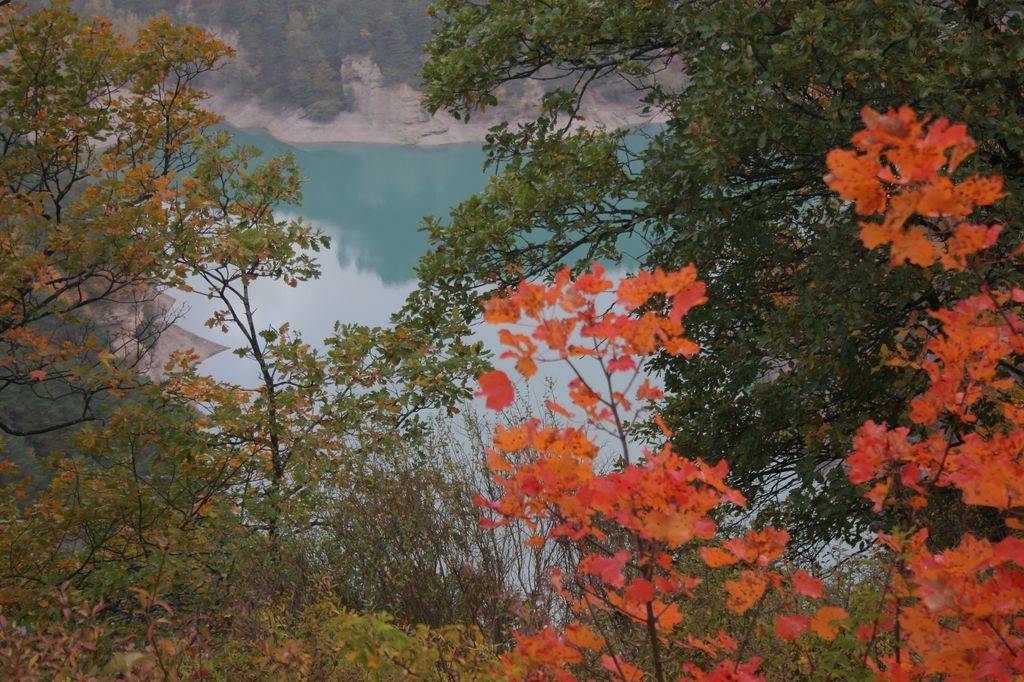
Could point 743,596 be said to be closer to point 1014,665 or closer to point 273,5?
point 1014,665

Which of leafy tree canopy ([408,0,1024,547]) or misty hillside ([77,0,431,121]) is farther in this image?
misty hillside ([77,0,431,121])

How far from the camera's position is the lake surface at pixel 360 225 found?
28.5 meters

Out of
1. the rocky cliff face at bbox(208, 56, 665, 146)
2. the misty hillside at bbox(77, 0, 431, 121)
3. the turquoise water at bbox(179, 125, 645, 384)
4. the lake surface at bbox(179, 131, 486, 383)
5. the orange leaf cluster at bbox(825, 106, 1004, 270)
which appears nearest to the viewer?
the orange leaf cluster at bbox(825, 106, 1004, 270)

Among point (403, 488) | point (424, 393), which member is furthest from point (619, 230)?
point (403, 488)

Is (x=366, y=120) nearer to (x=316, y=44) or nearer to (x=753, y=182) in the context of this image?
(x=316, y=44)

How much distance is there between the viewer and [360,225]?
4266cm

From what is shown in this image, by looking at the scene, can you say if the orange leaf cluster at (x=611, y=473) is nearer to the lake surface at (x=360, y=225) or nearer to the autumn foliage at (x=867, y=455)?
the autumn foliage at (x=867, y=455)

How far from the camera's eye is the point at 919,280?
4.70 metres

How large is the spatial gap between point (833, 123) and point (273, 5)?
64446 mm

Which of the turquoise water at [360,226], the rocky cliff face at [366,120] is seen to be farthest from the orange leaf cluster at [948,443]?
the rocky cliff face at [366,120]

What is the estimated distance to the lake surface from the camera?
93.4 ft

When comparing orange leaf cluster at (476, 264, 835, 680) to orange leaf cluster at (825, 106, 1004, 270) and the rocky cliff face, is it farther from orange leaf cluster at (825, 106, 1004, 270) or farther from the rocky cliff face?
the rocky cliff face

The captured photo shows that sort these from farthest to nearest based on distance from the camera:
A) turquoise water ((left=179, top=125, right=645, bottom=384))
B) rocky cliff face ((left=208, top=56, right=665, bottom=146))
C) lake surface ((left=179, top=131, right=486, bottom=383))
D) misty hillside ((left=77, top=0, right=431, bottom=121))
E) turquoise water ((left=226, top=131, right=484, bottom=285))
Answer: misty hillside ((left=77, top=0, right=431, bottom=121)), rocky cliff face ((left=208, top=56, right=665, bottom=146)), turquoise water ((left=226, top=131, right=484, bottom=285)), lake surface ((left=179, top=131, right=486, bottom=383)), turquoise water ((left=179, top=125, right=645, bottom=384))

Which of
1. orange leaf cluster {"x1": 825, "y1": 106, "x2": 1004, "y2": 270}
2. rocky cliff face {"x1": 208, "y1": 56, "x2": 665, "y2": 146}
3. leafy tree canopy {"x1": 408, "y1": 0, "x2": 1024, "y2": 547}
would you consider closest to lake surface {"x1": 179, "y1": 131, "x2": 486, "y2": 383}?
rocky cliff face {"x1": 208, "y1": 56, "x2": 665, "y2": 146}
